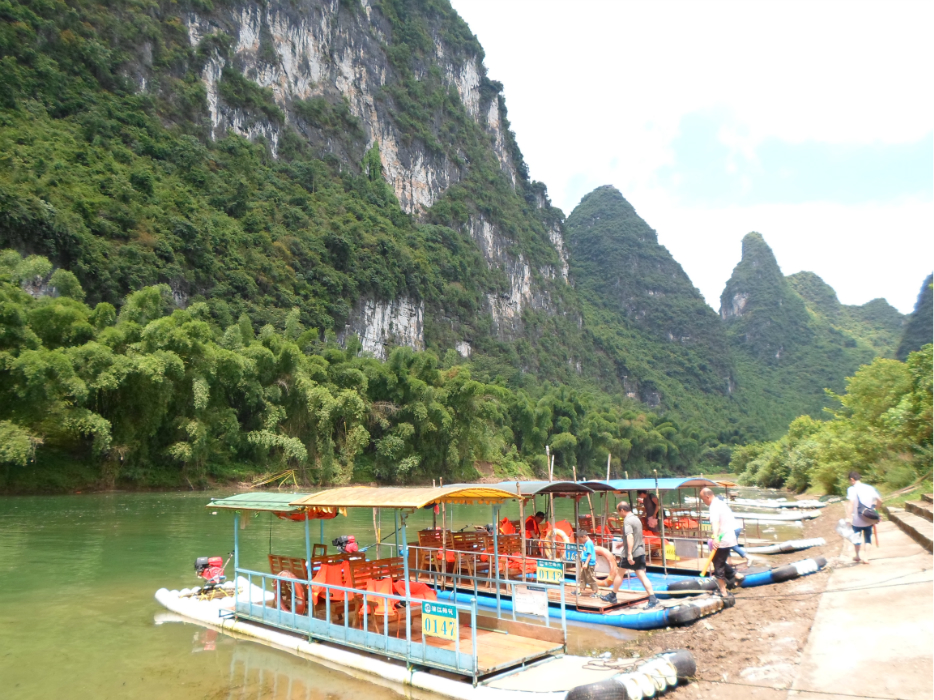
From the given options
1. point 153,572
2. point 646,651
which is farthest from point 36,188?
point 646,651

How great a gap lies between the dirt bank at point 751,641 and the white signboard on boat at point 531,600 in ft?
4.02

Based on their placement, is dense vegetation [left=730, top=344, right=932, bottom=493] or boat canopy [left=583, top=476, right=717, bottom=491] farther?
dense vegetation [left=730, top=344, right=932, bottom=493]

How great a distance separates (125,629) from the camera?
11.2 m

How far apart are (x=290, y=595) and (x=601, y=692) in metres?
5.94

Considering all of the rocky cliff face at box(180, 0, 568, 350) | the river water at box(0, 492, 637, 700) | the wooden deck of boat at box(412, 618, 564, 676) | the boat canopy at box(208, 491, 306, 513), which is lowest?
the river water at box(0, 492, 637, 700)

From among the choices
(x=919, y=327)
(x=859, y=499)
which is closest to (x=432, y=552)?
(x=859, y=499)

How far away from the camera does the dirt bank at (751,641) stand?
678 cm

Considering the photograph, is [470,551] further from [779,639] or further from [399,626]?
[779,639]

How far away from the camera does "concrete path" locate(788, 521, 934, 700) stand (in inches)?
227

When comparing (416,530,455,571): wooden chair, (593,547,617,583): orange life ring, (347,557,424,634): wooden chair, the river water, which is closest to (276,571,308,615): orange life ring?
the river water

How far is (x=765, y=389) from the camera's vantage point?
187 meters

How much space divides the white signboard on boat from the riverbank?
1286 millimetres

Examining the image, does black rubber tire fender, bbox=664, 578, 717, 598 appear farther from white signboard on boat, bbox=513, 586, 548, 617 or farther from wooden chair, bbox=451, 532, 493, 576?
white signboard on boat, bbox=513, 586, 548, 617

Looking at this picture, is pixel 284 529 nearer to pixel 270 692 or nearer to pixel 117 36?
pixel 270 692
